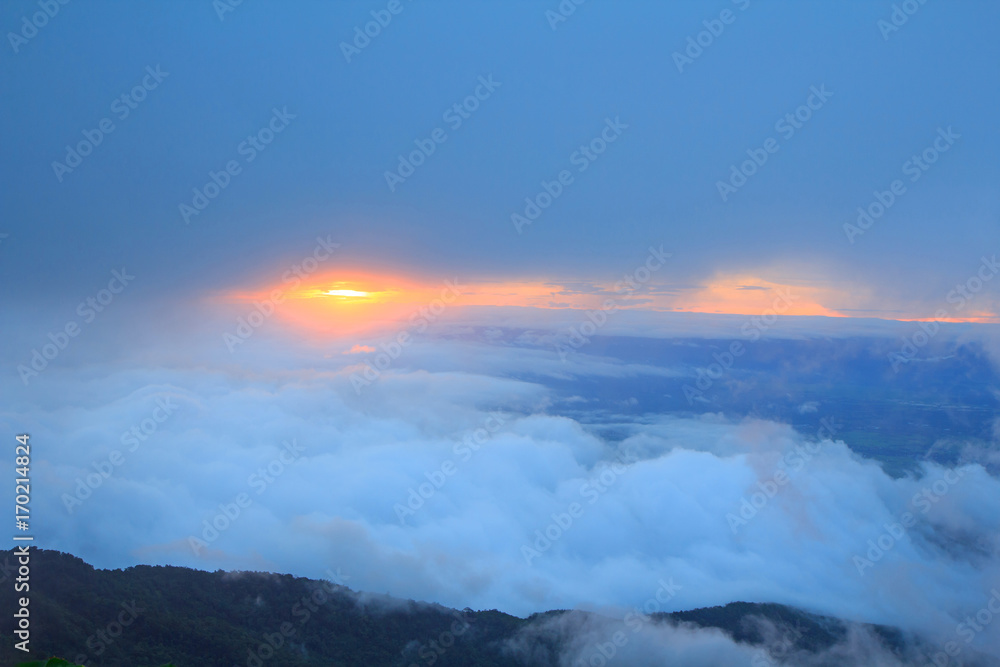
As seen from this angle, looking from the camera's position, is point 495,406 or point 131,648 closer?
point 131,648

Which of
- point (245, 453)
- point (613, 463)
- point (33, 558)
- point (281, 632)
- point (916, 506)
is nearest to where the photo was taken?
point (33, 558)

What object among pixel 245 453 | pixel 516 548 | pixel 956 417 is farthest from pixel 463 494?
pixel 956 417

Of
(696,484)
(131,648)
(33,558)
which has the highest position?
(696,484)

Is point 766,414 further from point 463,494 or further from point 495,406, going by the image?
point 463,494

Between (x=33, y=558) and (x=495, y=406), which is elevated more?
(x=495, y=406)

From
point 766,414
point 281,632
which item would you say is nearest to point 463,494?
point 281,632

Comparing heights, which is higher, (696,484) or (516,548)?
(696,484)

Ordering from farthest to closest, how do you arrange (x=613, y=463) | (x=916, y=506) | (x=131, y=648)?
1. (x=613, y=463)
2. (x=916, y=506)
3. (x=131, y=648)

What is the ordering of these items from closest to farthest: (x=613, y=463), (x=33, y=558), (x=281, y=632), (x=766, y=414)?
(x=33, y=558) → (x=281, y=632) → (x=613, y=463) → (x=766, y=414)

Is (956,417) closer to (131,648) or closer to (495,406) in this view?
(495,406)
